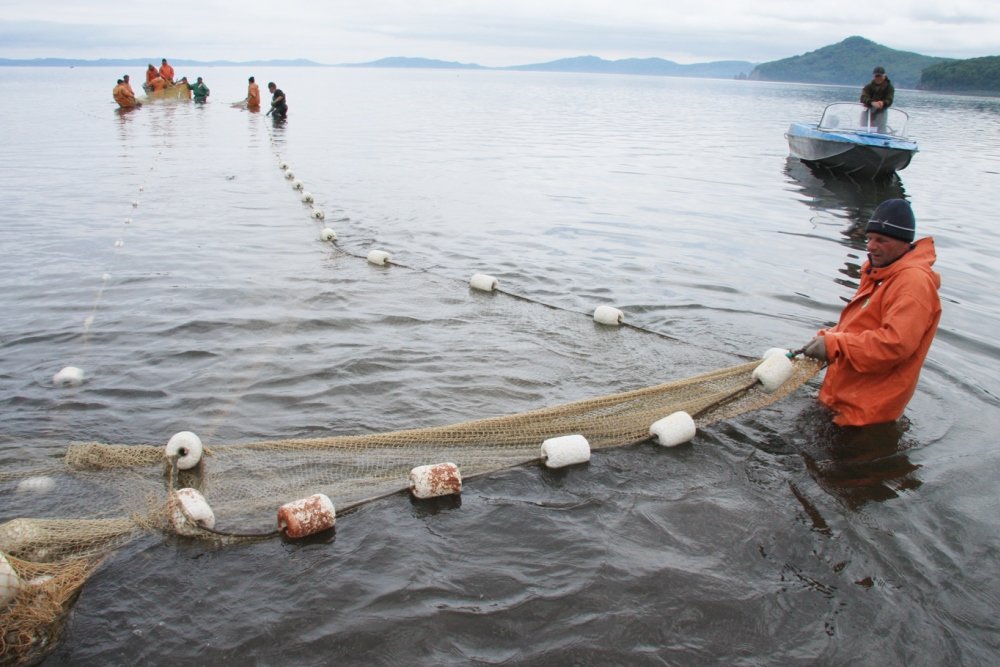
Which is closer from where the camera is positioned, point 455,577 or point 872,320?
point 455,577

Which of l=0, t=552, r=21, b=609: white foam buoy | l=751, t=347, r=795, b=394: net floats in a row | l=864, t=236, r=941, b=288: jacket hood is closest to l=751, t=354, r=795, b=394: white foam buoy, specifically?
l=751, t=347, r=795, b=394: net floats in a row

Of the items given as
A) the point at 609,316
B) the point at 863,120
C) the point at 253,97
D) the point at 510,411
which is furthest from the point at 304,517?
the point at 253,97

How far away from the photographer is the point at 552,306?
923 cm

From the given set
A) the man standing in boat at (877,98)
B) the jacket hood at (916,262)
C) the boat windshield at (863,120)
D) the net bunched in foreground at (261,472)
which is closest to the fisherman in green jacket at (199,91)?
the boat windshield at (863,120)

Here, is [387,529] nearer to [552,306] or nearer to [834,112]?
[552,306]

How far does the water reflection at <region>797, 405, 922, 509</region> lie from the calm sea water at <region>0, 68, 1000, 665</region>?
0.09 feet

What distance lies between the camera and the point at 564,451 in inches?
205

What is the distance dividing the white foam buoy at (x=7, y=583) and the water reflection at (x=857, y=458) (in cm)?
491

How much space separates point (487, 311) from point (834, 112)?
1771 cm

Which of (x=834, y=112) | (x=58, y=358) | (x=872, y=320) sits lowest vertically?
(x=58, y=358)

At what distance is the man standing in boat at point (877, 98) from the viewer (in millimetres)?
19391

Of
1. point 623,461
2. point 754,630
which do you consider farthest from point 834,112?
point 754,630

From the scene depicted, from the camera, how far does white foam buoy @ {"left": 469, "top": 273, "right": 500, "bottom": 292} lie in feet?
31.7

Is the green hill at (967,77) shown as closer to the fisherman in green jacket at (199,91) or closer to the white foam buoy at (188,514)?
the fisherman in green jacket at (199,91)
